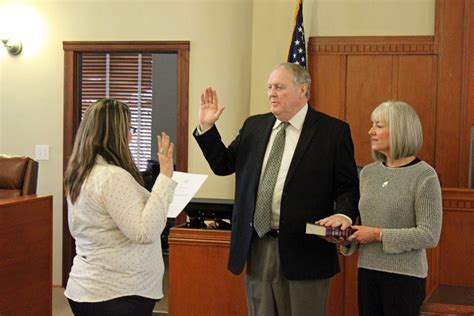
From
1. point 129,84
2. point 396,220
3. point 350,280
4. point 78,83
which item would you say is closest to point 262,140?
point 396,220

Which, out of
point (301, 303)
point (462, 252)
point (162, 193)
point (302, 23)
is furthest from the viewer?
point (302, 23)

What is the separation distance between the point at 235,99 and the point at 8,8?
6.92ft

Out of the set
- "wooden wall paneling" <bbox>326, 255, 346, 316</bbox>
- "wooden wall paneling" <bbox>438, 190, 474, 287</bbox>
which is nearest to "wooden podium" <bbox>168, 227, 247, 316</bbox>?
"wooden wall paneling" <bbox>326, 255, 346, 316</bbox>

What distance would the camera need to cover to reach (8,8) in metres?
5.50

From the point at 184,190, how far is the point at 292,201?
88 cm

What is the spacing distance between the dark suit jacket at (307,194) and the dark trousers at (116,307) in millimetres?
413

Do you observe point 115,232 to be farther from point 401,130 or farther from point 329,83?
point 329,83

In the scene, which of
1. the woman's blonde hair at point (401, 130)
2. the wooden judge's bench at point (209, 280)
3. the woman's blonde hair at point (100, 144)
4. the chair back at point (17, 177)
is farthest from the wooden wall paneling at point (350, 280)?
the chair back at point (17, 177)

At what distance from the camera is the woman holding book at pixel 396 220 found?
7.32ft

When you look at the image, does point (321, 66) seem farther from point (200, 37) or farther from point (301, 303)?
point (301, 303)

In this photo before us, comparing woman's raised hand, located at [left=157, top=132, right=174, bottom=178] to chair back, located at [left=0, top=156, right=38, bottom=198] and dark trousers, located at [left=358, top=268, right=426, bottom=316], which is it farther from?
chair back, located at [left=0, top=156, right=38, bottom=198]

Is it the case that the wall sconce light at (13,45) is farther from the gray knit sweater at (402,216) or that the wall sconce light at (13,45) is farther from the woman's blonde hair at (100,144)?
the gray knit sweater at (402,216)

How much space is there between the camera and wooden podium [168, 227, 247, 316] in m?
3.29

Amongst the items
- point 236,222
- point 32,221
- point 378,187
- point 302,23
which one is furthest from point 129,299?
point 302,23
